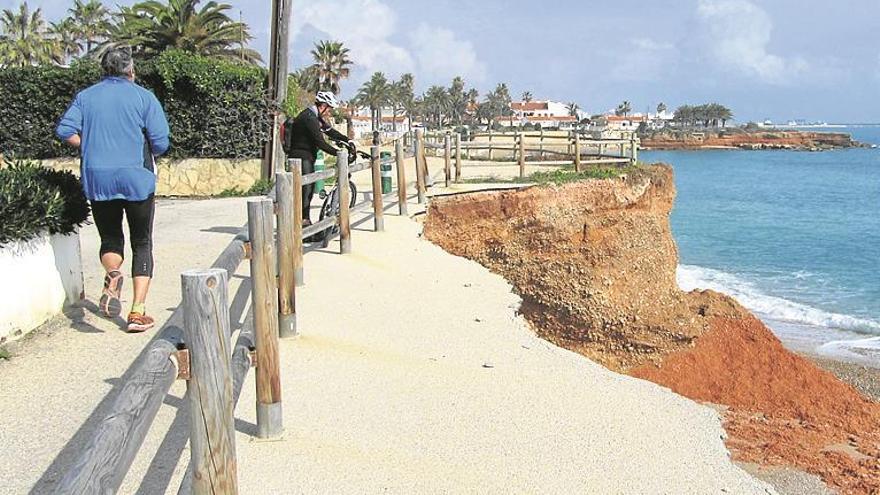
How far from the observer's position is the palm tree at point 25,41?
49.0 meters

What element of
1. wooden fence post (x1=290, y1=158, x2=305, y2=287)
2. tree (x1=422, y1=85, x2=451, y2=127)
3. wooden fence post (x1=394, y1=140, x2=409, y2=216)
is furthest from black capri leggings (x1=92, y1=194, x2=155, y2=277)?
tree (x1=422, y1=85, x2=451, y2=127)

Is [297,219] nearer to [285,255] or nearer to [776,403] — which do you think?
[285,255]

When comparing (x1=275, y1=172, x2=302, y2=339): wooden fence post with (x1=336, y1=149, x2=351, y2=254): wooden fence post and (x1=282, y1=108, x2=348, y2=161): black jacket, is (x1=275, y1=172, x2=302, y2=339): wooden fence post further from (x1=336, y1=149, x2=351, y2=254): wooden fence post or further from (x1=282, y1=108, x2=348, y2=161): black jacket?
(x1=336, y1=149, x2=351, y2=254): wooden fence post

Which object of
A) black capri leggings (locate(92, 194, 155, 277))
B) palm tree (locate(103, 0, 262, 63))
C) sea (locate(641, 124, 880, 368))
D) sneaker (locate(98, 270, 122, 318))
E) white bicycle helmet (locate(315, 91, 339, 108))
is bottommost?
sea (locate(641, 124, 880, 368))

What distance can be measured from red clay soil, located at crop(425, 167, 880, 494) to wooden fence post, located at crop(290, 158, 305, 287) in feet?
9.80

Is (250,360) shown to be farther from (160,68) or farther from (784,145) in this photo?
(784,145)

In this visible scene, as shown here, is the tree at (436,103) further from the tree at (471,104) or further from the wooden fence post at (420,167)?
the wooden fence post at (420,167)

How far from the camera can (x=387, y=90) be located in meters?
113

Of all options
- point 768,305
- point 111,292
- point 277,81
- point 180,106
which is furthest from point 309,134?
point 768,305

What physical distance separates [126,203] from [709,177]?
77.2 metres

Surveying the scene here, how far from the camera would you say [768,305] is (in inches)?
827

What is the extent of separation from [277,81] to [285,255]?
12433mm

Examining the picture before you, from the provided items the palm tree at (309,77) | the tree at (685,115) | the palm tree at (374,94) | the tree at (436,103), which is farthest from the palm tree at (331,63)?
the tree at (685,115)

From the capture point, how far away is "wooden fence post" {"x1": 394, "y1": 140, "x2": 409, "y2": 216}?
43.5 feet
